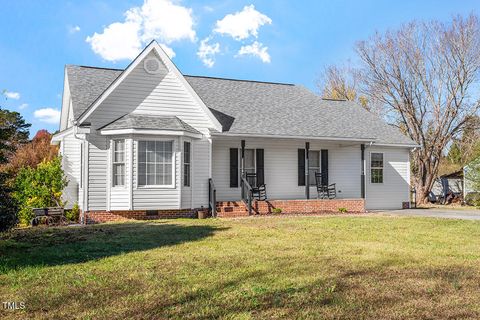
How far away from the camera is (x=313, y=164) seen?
20.9 metres

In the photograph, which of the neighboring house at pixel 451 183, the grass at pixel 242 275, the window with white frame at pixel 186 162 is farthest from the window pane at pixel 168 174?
the neighboring house at pixel 451 183

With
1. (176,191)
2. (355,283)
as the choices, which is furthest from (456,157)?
(355,283)

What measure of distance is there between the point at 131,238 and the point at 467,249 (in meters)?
7.14

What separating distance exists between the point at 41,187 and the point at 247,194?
25.0 feet

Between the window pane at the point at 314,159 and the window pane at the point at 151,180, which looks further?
the window pane at the point at 314,159

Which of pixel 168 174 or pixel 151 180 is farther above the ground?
pixel 168 174

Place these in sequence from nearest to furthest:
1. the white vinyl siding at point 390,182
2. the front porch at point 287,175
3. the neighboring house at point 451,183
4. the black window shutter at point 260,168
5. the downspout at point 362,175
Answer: the front porch at point 287,175
the black window shutter at point 260,168
the downspout at point 362,175
the white vinyl siding at point 390,182
the neighboring house at point 451,183

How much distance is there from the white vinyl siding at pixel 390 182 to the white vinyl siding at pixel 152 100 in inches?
366

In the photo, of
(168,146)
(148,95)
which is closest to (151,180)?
(168,146)

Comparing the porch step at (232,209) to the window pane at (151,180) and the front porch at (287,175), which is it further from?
the window pane at (151,180)

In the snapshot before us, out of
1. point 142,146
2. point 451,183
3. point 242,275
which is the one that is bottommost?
point 242,275

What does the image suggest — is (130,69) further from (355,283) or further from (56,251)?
(355,283)

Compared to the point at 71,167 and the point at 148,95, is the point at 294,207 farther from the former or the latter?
the point at 71,167

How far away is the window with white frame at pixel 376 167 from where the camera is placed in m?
22.4
